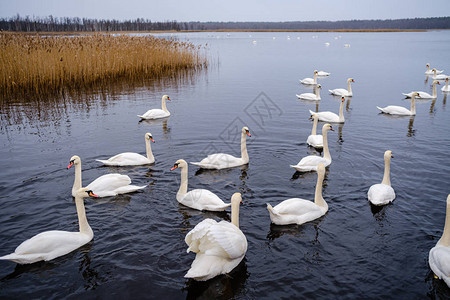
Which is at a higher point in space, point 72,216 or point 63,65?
point 63,65

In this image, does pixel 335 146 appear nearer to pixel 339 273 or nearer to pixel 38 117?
pixel 339 273

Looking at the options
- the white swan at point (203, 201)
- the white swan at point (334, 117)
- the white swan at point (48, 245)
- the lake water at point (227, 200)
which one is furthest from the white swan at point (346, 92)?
the white swan at point (48, 245)

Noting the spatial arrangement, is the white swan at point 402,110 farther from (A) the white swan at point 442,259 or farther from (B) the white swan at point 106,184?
(B) the white swan at point 106,184

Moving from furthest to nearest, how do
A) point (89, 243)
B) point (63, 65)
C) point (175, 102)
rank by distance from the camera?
1. point (63, 65)
2. point (175, 102)
3. point (89, 243)

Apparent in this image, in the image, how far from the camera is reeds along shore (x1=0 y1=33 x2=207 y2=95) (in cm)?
1947

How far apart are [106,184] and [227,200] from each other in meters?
2.80

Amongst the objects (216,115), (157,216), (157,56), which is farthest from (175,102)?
(157,216)

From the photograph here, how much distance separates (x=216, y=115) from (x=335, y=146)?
6.13 m

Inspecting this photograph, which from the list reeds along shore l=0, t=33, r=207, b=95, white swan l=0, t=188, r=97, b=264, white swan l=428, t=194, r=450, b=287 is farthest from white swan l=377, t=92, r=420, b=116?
reeds along shore l=0, t=33, r=207, b=95

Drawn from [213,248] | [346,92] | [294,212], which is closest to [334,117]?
[346,92]

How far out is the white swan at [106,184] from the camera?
8.57 metres

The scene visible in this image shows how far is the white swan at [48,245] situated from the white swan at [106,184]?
1.81m

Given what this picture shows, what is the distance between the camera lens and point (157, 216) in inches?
310

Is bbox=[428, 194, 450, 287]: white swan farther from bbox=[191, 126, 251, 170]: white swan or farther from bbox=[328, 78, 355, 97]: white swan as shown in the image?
bbox=[328, 78, 355, 97]: white swan
